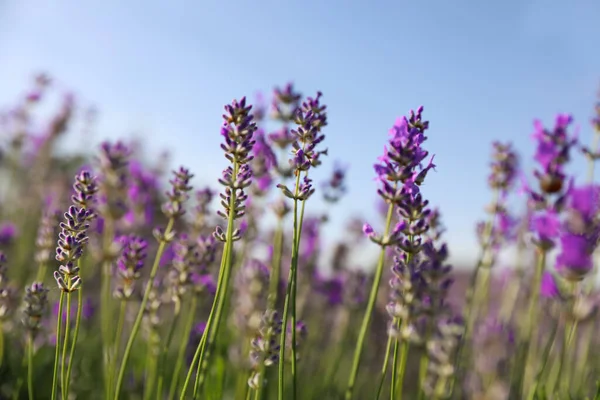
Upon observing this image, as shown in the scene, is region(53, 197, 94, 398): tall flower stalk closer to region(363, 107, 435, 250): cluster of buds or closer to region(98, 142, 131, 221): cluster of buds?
region(363, 107, 435, 250): cluster of buds

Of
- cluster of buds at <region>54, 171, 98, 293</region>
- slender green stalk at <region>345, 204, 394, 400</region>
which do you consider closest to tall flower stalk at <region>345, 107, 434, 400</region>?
slender green stalk at <region>345, 204, 394, 400</region>

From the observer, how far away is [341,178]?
3.39 m

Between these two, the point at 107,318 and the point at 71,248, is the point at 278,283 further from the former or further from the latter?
the point at 71,248

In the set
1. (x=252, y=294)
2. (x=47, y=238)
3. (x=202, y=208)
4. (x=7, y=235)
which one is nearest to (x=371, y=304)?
(x=252, y=294)

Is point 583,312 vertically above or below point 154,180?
below

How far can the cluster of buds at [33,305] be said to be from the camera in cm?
191

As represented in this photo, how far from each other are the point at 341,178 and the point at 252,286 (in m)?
1.19

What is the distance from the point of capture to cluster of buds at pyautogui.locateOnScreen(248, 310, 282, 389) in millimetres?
1883

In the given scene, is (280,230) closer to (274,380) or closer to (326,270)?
(274,380)

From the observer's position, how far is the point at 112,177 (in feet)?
11.3

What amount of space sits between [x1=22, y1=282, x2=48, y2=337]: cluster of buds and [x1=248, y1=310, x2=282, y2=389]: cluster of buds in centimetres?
73

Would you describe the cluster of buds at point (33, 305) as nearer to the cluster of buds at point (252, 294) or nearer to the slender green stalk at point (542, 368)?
the cluster of buds at point (252, 294)

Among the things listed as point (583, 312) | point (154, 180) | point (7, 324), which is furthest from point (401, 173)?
point (154, 180)

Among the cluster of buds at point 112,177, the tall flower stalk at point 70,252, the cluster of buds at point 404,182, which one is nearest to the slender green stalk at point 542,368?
the cluster of buds at point 404,182
